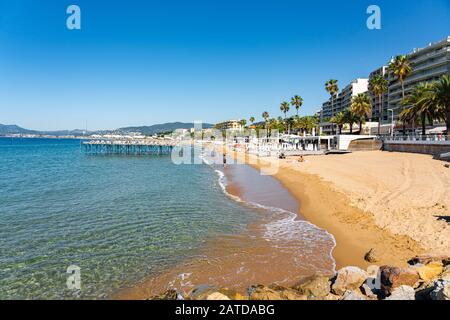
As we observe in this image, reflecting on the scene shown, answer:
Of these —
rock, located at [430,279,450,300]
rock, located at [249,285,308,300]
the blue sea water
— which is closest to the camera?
rock, located at [430,279,450,300]

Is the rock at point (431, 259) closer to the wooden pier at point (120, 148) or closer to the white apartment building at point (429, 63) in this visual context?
the white apartment building at point (429, 63)

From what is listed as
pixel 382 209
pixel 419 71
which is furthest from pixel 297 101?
pixel 382 209

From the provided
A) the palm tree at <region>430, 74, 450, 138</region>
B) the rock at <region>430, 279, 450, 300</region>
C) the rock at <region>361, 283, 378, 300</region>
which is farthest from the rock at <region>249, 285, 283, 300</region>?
the palm tree at <region>430, 74, 450, 138</region>

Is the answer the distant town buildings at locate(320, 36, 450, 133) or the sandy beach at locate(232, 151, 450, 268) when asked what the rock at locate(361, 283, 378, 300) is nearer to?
the sandy beach at locate(232, 151, 450, 268)

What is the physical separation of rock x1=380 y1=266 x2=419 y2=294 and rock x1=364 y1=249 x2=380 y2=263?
2.38 m

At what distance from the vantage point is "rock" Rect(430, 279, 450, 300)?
17.4 ft

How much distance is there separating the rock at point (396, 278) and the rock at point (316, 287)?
4.04 feet

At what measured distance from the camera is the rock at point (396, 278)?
21.5ft

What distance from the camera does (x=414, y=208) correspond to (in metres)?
13.6

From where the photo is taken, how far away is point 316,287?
7234 millimetres

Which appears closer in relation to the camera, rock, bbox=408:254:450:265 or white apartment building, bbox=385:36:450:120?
rock, bbox=408:254:450:265

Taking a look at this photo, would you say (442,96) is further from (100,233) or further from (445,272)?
(100,233)

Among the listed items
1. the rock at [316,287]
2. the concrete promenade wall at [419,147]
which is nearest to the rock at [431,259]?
the rock at [316,287]
